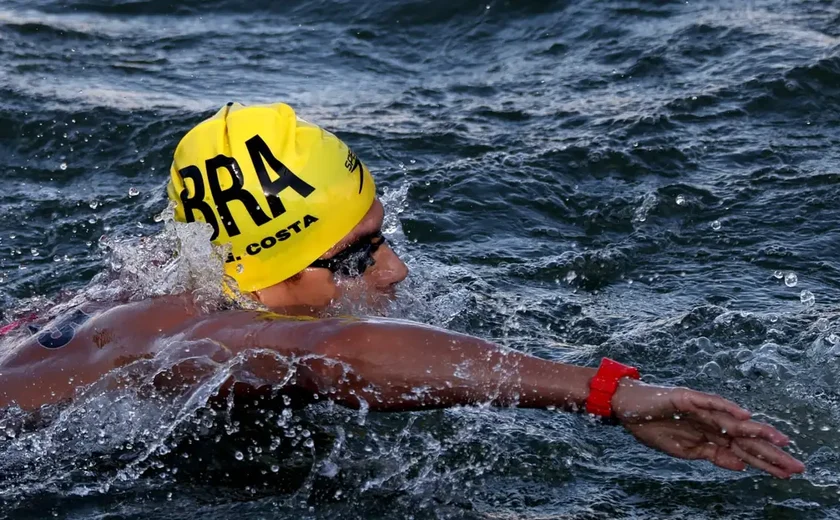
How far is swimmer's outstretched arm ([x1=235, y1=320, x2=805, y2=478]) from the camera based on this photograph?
3592 millimetres

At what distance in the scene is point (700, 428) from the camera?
3.72 meters

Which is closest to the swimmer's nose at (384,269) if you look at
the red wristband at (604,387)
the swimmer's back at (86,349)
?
the swimmer's back at (86,349)

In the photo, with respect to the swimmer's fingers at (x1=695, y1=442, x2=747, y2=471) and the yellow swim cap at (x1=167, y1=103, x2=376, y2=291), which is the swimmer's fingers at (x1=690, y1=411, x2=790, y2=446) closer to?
the swimmer's fingers at (x1=695, y1=442, x2=747, y2=471)

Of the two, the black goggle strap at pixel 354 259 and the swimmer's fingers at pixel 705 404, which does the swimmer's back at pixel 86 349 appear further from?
the swimmer's fingers at pixel 705 404

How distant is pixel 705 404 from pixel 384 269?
1.95 meters

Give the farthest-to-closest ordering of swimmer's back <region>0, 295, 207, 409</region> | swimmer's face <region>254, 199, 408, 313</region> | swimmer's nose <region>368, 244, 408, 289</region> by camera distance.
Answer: swimmer's nose <region>368, 244, 408, 289</region>
swimmer's face <region>254, 199, 408, 313</region>
swimmer's back <region>0, 295, 207, 409</region>

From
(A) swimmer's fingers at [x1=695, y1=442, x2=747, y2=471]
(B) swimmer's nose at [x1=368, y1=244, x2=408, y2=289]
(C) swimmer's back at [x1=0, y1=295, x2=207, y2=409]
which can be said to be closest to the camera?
(A) swimmer's fingers at [x1=695, y1=442, x2=747, y2=471]

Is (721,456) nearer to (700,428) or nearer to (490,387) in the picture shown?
(700,428)

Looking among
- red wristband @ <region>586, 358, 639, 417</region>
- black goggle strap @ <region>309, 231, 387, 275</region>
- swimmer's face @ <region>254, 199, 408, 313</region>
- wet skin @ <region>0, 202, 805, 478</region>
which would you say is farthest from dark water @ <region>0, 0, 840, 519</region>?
red wristband @ <region>586, 358, 639, 417</region>

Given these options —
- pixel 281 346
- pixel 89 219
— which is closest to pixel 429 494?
pixel 281 346

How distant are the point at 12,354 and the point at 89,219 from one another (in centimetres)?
301

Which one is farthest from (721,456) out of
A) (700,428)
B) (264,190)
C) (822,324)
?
(822,324)

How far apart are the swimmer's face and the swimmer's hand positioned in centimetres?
167

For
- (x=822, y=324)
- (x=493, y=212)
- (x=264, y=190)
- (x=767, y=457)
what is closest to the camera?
(x=767, y=457)
